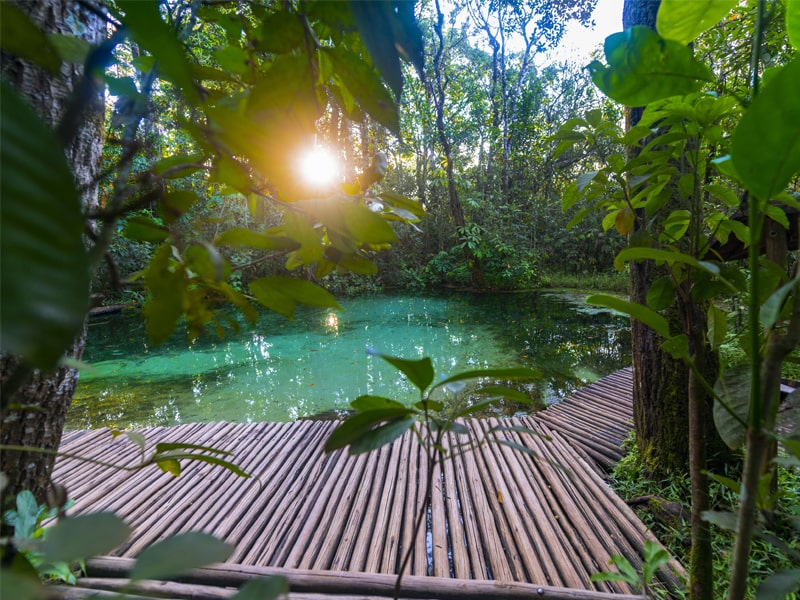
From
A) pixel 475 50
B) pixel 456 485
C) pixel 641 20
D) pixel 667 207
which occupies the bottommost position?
pixel 456 485

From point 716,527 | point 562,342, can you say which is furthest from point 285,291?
point 562,342

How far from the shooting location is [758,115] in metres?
0.24

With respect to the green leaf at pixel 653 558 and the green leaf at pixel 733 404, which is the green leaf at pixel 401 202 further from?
the green leaf at pixel 653 558

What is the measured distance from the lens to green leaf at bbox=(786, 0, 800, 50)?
35 cm

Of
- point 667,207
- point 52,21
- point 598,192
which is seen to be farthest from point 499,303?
point 52,21

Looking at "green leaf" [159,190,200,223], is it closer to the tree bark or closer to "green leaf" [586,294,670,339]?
"green leaf" [586,294,670,339]

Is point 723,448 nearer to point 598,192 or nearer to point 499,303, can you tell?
point 598,192

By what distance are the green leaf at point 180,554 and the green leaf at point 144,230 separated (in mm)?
192

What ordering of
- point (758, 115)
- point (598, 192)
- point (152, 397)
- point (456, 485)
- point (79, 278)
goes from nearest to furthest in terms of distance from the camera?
point (79, 278), point (758, 115), point (598, 192), point (456, 485), point (152, 397)

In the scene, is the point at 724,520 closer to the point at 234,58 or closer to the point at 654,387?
the point at 234,58

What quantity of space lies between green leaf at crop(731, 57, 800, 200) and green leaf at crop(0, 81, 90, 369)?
14.0 inches

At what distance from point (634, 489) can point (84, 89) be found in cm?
193

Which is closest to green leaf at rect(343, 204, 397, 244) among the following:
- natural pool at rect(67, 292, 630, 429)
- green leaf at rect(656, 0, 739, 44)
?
green leaf at rect(656, 0, 739, 44)

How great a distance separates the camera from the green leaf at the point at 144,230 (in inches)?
10.0
